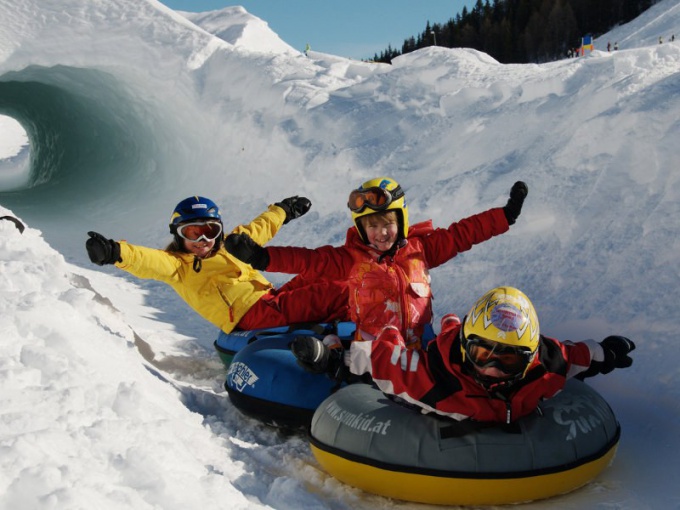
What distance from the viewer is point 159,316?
6414 millimetres

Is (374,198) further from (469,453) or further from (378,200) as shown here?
(469,453)

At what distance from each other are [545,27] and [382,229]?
40371 millimetres

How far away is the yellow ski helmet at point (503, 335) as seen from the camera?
2.88 m

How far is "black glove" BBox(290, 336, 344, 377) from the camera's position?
3.35 meters

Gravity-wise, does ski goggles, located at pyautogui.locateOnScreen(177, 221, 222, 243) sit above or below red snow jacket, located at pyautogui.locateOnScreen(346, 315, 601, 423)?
above

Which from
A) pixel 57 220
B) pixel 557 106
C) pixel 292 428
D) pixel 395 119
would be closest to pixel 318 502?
pixel 292 428

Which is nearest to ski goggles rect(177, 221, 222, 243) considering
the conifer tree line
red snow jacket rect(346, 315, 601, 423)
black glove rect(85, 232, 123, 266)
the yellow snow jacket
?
the yellow snow jacket

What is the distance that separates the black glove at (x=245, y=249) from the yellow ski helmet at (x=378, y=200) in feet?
1.96

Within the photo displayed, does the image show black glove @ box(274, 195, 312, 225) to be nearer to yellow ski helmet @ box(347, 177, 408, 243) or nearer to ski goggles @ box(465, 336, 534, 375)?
yellow ski helmet @ box(347, 177, 408, 243)

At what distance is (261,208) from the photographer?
375 inches

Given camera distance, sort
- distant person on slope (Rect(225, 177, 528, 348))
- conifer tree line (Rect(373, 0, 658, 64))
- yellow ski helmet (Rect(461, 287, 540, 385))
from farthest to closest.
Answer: conifer tree line (Rect(373, 0, 658, 64)) → distant person on slope (Rect(225, 177, 528, 348)) → yellow ski helmet (Rect(461, 287, 540, 385))

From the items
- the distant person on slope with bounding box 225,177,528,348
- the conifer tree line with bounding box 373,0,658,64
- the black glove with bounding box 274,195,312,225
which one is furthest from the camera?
the conifer tree line with bounding box 373,0,658,64

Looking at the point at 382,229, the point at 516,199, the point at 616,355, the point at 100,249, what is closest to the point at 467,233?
the point at 516,199

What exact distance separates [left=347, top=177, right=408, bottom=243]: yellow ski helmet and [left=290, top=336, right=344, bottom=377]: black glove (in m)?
0.90
